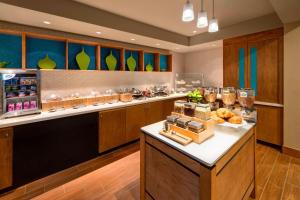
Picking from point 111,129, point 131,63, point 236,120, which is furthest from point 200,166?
point 131,63

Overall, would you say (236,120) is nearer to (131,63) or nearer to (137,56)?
(131,63)

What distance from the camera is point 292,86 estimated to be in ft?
8.75

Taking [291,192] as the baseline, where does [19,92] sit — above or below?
above

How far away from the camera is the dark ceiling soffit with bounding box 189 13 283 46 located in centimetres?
290

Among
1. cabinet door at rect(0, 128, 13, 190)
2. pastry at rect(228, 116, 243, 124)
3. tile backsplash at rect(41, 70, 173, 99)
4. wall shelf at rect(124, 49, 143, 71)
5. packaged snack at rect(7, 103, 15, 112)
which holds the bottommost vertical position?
cabinet door at rect(0, 128, 13, 190)

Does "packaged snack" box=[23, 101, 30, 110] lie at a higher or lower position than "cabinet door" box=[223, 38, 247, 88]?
lower

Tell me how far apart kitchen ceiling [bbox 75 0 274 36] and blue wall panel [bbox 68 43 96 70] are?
94 centimetres

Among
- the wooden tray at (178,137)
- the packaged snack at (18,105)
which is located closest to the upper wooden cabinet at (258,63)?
the wooden tray at (178,137)

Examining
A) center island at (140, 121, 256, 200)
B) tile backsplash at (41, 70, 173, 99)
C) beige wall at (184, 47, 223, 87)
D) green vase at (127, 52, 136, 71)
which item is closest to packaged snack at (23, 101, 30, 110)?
tile backsplash at (41, 70, 173, 99)

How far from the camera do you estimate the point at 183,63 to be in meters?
5.45

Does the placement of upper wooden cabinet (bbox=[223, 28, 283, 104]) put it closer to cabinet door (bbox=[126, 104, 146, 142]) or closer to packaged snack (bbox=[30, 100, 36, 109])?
cabinet door (bbox=[126, 104, 146, 142])

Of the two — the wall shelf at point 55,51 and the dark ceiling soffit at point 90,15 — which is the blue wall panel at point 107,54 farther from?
the dark ceiling soffit at point 90,15

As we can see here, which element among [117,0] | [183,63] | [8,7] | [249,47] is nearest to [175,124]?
[117,0]

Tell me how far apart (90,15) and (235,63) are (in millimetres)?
3103
